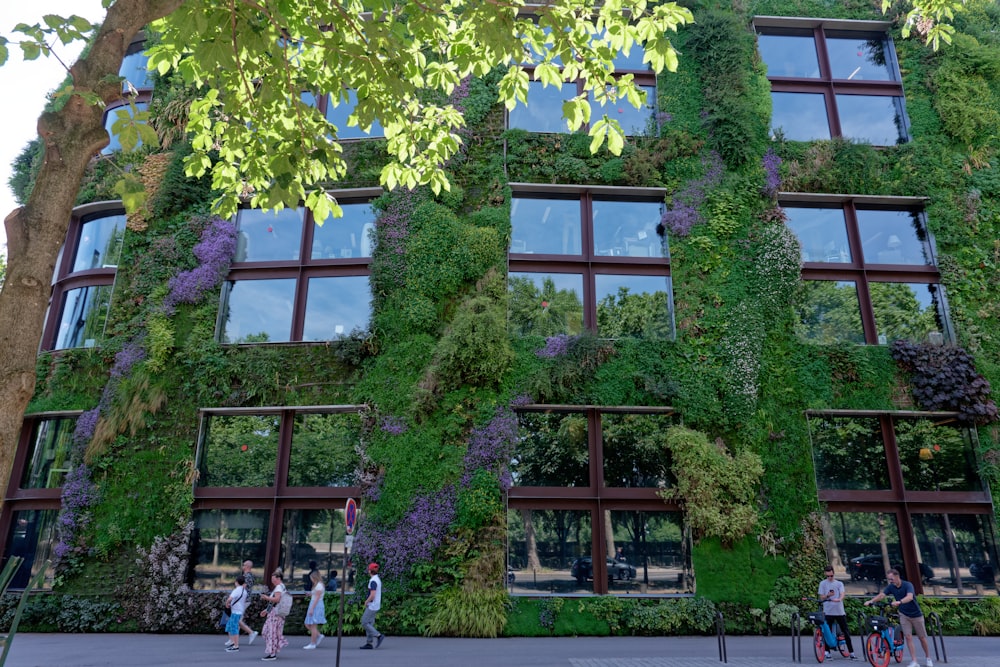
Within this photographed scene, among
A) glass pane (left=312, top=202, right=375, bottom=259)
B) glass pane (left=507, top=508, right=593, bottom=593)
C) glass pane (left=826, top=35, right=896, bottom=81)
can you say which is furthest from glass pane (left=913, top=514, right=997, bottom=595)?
glass pane (left=312, top=202, right=375, bottom=259)

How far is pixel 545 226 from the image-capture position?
16.3 m

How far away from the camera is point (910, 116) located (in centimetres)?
1698

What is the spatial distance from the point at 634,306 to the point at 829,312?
470cm

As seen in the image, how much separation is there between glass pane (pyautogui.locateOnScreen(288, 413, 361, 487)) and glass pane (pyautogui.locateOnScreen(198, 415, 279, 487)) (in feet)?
1.81

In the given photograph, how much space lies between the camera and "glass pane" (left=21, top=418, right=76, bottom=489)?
15.1 metres

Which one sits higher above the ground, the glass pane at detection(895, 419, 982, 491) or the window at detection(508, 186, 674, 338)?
the window at detection(508, 186, 674, 338)

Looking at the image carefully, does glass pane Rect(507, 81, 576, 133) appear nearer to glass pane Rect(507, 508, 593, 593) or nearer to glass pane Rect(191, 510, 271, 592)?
glass pane Rect(507, 508, 593, 593)

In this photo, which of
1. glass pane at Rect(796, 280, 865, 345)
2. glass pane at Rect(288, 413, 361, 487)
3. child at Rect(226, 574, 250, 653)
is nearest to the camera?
child at Rect(226, 574, 250, 653)

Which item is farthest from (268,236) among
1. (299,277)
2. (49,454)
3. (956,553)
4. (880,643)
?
(956,553)

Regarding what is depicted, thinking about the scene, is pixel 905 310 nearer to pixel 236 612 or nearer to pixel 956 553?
pixel 956 553

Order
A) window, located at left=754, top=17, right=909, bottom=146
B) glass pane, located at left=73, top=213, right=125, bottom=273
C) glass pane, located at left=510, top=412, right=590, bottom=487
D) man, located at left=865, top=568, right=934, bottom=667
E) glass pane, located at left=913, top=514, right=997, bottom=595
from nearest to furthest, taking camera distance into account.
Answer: man, located at left=865, top=568, right=934, bottom=667
glass pane, located at left=913, top=514, right=997, bottom=595
glass pane, located at left=510, top=412, right=590, bottom=487
glass pane, located at left=73, top=213, right=125, bottom=273
window, located at left=754, top=17, right=909, bottom=146

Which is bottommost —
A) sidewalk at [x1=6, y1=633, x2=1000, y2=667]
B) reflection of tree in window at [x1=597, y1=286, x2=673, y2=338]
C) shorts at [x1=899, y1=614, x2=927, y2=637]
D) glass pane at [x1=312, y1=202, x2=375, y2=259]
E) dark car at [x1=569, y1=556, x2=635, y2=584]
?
sidewalk at [x1=6, y1=633, x2=1000, y2=667]

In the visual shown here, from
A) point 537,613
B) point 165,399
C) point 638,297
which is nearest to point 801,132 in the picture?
point 638,297

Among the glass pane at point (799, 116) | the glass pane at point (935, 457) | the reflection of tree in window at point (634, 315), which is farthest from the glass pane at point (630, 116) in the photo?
the glass pane at point (935, 457)
